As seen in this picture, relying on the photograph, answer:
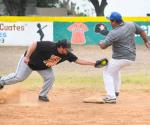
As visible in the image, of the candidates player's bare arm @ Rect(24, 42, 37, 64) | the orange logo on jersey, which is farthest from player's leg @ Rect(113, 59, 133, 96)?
player's bare arm @ Rect(24, 42, 37, 64)

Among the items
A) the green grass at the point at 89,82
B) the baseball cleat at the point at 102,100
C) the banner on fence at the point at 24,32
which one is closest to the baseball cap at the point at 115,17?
the baseball cleat at the point at 102,100

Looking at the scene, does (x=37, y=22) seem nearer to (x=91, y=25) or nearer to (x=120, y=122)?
(x=91, y=25)

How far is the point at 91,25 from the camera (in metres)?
35.4

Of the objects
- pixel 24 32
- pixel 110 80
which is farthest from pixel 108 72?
pixel 24 32

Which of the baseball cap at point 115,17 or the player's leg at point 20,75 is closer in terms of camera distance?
the baseball cap at point 115,17

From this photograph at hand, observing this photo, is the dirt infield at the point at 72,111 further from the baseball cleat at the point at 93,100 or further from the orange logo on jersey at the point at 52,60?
the orange logo on jersey at the point at 52,60

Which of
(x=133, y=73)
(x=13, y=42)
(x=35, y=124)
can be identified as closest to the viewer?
(x=35, y=124)

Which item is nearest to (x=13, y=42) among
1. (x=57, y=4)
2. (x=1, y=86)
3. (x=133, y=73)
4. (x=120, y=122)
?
(x=133, y=73)

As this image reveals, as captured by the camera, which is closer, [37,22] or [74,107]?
[74,107]

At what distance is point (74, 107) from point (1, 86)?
5.51 feet

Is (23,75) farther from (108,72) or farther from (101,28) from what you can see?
(101,28)

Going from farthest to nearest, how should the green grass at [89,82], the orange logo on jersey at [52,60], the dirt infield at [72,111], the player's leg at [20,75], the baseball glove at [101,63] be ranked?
the green grass at [89,82], the player's leg at [20,75], the baseball glove at [101,63], the orange logo on jersey at [52,60], the dirt infield at [72,111]

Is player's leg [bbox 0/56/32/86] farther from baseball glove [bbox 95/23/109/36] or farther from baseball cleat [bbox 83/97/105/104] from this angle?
baseball glove [bbox 95/23/109/36]

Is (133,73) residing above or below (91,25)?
above
